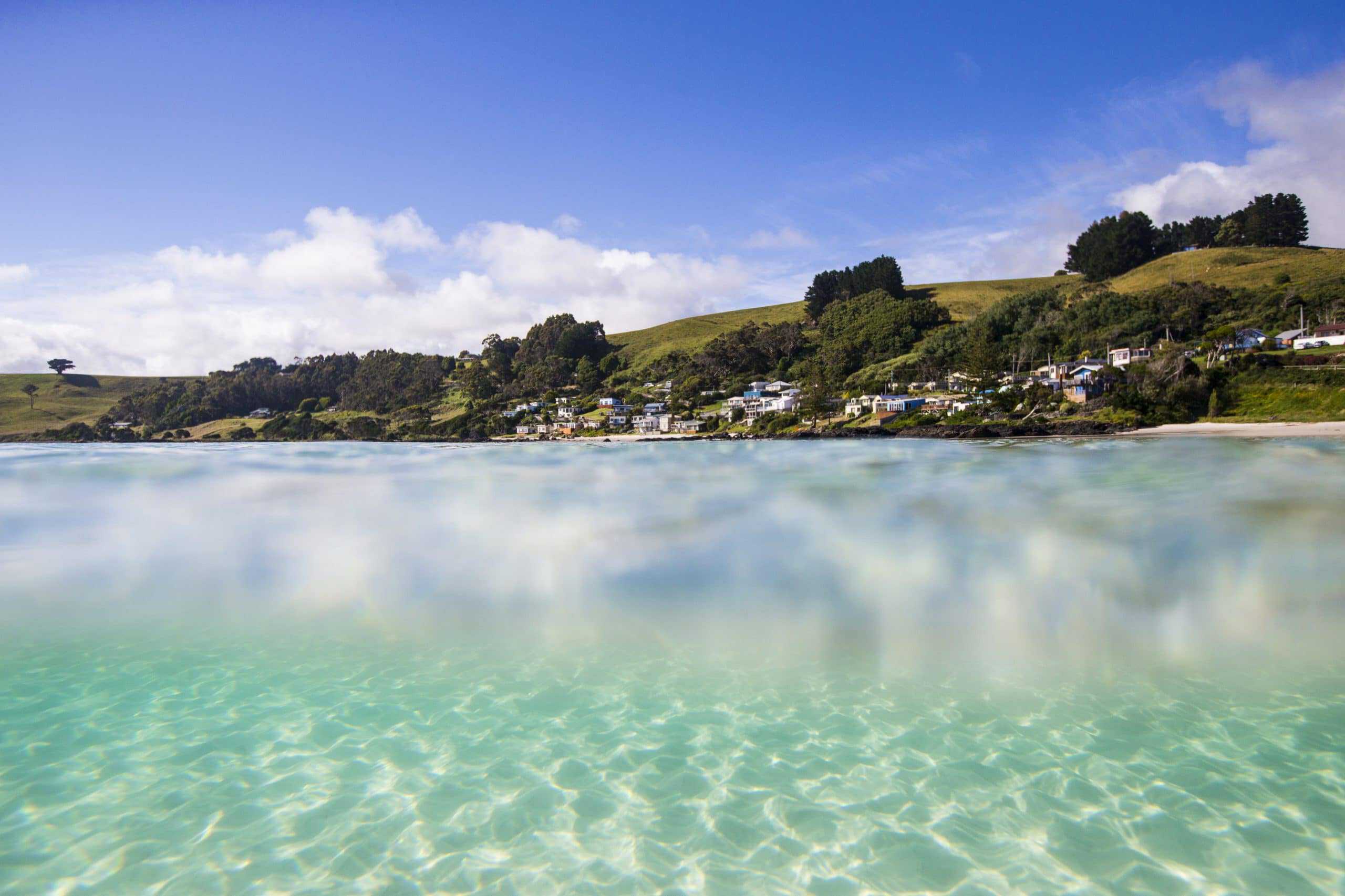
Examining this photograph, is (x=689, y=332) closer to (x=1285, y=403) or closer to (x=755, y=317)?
(x=755, y=317)

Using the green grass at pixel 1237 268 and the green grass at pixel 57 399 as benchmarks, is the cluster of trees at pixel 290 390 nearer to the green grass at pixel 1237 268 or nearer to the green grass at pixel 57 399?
the green grass at pixel 57 399

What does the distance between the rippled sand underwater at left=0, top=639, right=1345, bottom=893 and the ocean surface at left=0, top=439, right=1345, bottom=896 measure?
0.03 m

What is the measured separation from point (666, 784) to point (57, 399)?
209436mm

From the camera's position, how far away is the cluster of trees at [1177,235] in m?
123

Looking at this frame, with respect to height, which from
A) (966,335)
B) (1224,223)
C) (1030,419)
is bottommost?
(1030,419)

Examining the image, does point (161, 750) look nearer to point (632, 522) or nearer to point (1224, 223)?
point (632, 522)

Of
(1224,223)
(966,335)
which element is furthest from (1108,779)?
(1224,223)

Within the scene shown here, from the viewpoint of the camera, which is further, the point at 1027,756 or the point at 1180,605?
the point at 1180,605

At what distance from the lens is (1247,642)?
920cm

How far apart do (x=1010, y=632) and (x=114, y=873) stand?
9754 millimetres

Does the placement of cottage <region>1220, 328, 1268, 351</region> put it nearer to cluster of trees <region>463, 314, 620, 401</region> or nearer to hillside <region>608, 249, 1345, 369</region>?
hillside <region>608, 249, 1345, 369</region>

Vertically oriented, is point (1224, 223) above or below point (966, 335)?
above

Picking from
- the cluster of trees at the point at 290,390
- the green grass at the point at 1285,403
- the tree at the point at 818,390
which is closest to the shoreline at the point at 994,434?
the green grass at the point at 1285,403

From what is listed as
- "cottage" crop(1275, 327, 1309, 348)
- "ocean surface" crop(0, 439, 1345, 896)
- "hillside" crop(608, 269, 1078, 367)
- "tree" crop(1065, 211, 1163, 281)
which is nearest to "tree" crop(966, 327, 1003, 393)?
"cottage" crop(1275, 327, 1309, 348)
